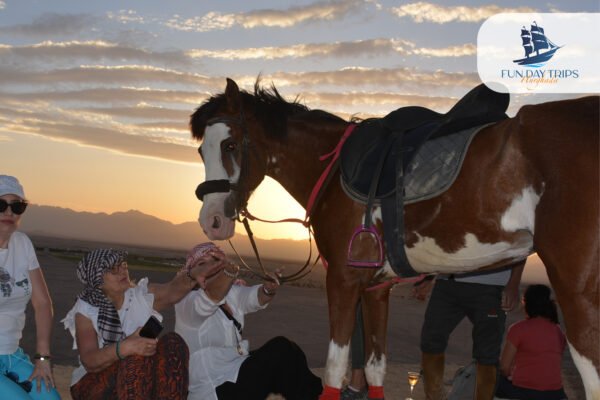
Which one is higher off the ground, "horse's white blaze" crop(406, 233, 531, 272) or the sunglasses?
the sunglasses

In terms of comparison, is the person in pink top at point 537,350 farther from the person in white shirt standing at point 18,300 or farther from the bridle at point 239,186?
the person in white shirt standing at point 18,300

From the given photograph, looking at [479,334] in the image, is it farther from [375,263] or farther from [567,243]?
[567,243]

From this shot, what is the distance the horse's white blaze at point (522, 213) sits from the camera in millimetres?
3453

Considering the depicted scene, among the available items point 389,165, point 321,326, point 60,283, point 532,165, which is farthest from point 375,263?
point 60,283

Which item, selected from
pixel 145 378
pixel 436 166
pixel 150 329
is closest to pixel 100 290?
pixel 150 329

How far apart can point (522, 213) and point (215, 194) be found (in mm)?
2161

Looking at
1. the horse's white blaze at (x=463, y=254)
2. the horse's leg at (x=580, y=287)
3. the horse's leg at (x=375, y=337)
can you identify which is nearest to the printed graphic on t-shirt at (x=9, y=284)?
the horse's leg at (x=375, y=337)

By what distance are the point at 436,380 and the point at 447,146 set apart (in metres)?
2.91

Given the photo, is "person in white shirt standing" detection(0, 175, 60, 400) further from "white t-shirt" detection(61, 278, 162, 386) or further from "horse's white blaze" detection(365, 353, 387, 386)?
"horse's white blaze" detection(365, 353, 387, 386)

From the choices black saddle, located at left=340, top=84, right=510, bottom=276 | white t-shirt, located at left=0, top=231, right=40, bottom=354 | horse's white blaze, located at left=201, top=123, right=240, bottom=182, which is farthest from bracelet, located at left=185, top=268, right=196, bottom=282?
black saddle, located at left=340, top=84, right=510, bottom=276

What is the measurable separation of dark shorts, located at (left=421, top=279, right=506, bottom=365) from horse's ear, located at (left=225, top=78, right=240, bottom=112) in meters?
2.57

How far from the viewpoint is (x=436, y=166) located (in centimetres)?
381

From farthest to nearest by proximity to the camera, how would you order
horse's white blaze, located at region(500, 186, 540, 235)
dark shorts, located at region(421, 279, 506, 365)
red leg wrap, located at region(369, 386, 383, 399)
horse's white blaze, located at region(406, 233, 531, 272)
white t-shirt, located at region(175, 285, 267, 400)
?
dark shorts, located at region(421, 279, 506, 365) < white t-shirt, located at region(175, 285, 267, 400) < red leg wrap, located at region(369, 386, 383, 399) < horse's white blaze, located at region(406, 233, 531, 272) < horse's white blaze, located at region(500, 186, 540, 235)

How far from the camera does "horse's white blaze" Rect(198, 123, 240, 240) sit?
4598 millimetres
